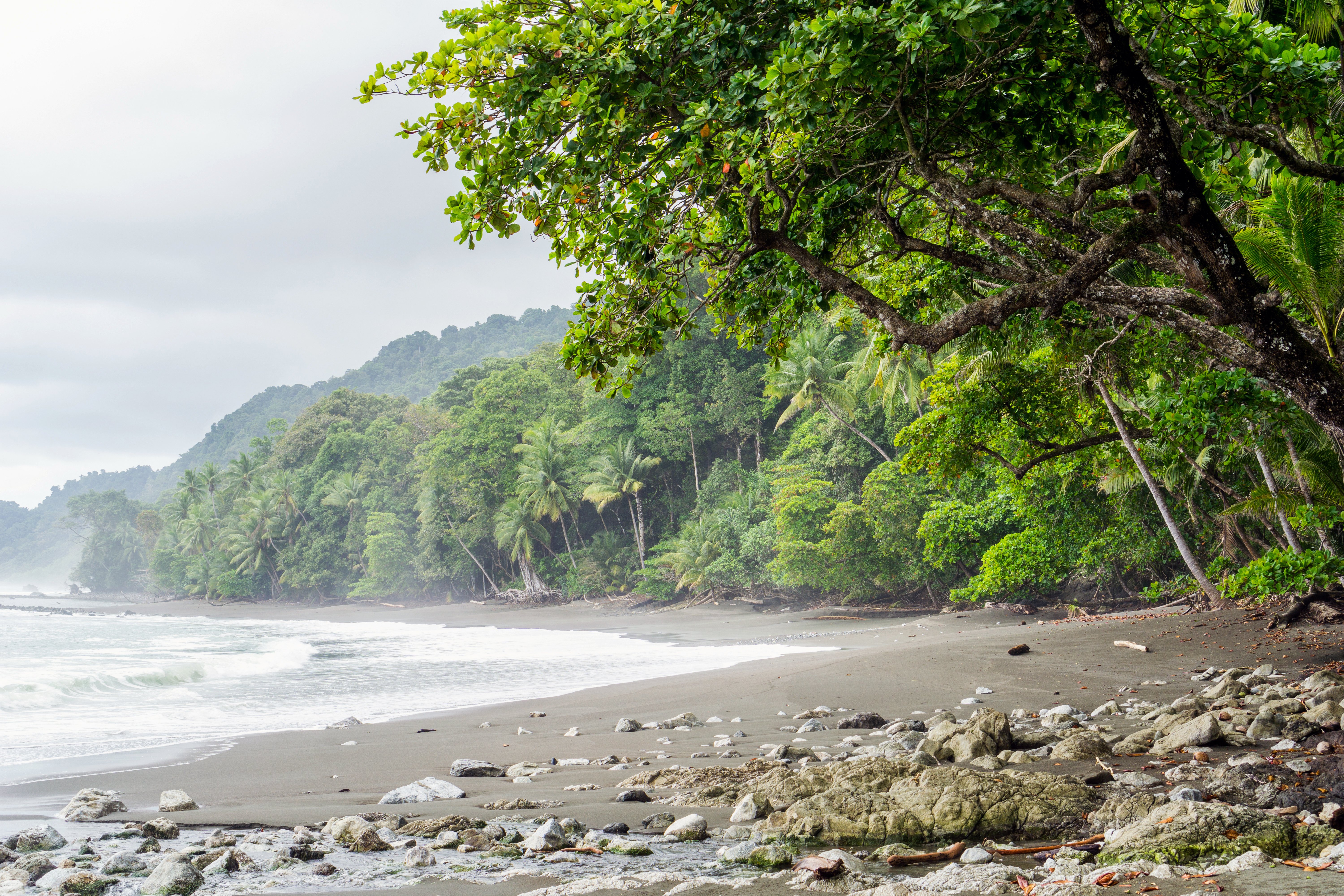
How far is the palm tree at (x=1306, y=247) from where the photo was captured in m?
5.52

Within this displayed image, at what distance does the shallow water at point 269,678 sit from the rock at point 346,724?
0.19 m

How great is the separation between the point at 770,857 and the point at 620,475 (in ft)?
105

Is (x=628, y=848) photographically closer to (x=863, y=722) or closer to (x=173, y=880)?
(x=173, y=880)

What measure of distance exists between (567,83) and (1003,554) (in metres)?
13.6

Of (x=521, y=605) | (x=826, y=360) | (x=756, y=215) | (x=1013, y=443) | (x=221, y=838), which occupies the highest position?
(x=826, y=360)

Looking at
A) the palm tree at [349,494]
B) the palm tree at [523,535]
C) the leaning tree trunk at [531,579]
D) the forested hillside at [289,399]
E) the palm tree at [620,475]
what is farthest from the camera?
the forested hillside at [289,399]

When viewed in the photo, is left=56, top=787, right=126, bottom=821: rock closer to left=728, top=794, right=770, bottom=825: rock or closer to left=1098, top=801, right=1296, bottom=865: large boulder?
left=728, top=794, right=770, bottom=825: rock

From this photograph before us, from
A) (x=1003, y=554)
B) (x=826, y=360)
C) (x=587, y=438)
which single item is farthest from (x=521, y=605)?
(x=1003, y=554)

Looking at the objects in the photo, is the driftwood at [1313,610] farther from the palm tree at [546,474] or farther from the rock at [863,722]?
the palm tree at [546,474]

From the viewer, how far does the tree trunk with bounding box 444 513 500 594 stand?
1715 inches

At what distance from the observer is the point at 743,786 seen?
4.48 metres

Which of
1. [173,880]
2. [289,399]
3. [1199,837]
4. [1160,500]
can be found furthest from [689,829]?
[289,399]

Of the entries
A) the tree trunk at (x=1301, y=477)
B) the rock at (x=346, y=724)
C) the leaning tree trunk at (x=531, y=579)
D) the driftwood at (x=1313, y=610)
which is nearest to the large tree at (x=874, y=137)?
the tree trunk at (x=1301, y=477)

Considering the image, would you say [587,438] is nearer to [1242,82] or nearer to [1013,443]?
[1013,443]
